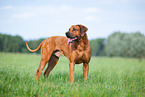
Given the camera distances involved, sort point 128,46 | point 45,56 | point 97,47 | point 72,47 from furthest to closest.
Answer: point 97,47 < point 128,46 < point 45,56 < point 72,47

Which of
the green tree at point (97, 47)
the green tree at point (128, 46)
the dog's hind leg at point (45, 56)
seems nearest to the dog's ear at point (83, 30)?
the dog's hind leg at point (45, 56)

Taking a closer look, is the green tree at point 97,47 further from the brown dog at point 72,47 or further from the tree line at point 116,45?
the brown dog at point 72,47

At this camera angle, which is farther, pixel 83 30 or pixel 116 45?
pixel 116 45

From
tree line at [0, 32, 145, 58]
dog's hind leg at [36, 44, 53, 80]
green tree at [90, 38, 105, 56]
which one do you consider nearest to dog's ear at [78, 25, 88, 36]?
dog's hind leg at [36, 44, 53, 80]

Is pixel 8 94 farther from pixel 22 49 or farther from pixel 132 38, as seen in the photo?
pixel 132 38

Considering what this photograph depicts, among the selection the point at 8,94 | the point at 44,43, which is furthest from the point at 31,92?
the point at 44,43

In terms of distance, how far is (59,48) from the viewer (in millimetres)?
5898

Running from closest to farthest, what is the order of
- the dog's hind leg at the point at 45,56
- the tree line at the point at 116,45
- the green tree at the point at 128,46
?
1. the dog's hind leg at the point at 45,56
2. the tree line at the point at 116,45
3. the green tree at the point at 128,46

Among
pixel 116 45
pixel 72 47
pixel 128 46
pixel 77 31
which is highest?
pixel 77 31

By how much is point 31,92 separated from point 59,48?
225 cm

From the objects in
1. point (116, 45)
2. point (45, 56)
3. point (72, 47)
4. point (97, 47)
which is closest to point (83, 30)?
point (72, 47)

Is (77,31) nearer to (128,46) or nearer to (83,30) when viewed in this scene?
(83,30)

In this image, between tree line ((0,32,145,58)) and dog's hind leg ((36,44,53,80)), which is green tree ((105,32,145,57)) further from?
dog's hind leg ((36,44,53,80))

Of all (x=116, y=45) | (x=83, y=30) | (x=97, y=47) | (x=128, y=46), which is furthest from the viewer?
(x=97, y=47)
